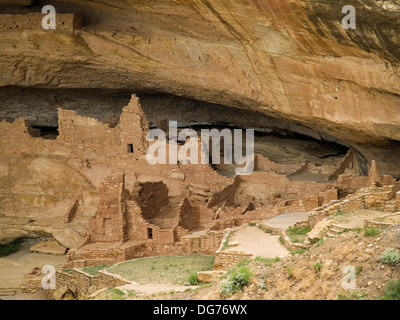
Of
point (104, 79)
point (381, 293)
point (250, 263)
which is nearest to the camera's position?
point (381, 293)

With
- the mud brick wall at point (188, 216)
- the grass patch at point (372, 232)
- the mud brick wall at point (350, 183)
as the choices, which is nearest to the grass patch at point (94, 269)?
the mud brick wall at point (188, 216)

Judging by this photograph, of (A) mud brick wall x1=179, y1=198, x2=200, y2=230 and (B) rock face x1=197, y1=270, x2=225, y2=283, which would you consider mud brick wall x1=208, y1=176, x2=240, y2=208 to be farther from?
(B) rock face x1=197, y1=270, x2=225, y2=283

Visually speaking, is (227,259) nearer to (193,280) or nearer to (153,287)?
(193,280)

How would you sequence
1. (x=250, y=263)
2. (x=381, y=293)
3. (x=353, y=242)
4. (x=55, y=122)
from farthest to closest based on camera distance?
(x=55, y=122), (x=250, y=263), (x=353, y=242), (x=381, y=293)

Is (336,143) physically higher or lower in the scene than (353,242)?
higher

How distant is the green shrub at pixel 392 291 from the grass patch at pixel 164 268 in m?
5.51

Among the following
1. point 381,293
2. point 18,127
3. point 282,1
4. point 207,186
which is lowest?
point 381,293

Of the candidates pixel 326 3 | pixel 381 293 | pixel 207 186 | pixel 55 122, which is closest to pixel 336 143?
pixel 207 186

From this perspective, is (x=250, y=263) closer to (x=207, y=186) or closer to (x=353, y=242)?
(x=353, y=242)

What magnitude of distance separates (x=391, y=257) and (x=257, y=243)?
5341mm

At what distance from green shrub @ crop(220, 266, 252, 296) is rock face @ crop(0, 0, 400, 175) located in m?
5.58

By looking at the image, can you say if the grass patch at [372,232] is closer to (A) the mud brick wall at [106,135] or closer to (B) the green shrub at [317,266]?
(B) the green shrub at [317,266]

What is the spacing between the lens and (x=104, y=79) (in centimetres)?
2759

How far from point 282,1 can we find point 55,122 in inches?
581
